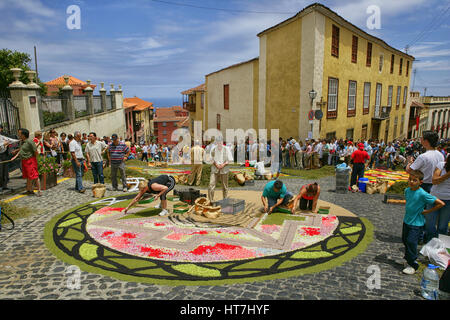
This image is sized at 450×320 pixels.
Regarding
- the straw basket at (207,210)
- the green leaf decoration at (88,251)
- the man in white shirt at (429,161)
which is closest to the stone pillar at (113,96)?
the straw basket at (207,210)

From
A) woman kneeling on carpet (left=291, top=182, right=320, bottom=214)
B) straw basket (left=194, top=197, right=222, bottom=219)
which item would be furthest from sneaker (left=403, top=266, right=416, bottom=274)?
straw basket (left=194, top=197, right=222, bottom=219)

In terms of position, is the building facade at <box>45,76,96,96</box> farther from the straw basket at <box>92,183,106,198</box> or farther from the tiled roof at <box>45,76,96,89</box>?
the straw basket at <box>92,183,106,198</box>

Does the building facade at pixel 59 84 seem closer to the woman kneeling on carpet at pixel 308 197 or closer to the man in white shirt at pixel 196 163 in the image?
the man in white shirt at pixel 196 163

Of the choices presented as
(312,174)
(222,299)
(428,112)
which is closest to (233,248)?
(222,299)

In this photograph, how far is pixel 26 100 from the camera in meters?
13.8

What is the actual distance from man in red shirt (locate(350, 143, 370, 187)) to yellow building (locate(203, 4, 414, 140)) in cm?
794

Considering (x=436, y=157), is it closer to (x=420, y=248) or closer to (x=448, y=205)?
(x=448, y=205)

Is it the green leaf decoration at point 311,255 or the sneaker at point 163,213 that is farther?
the sneaker at point 163,213

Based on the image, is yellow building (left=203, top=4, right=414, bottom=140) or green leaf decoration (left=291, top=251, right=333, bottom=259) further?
yellow building (left=203, top=4, right=414, bottom=140)

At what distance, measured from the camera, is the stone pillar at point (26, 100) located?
13422 millimetres

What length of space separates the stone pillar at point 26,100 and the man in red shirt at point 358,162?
560 inches

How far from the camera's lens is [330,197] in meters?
10.4

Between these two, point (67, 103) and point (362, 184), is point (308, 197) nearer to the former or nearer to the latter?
point (362, 184)

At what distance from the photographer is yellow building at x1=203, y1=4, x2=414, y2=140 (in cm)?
1891
